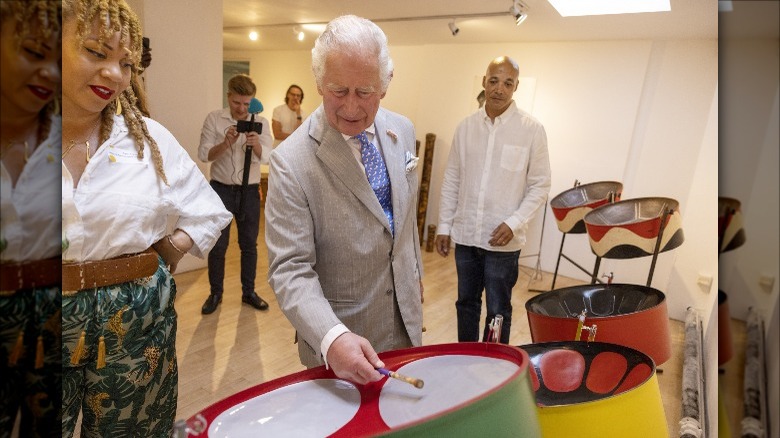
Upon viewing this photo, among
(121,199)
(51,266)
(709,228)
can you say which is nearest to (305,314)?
(121,199)

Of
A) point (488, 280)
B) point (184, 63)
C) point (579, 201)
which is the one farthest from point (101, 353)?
point (579, 201)

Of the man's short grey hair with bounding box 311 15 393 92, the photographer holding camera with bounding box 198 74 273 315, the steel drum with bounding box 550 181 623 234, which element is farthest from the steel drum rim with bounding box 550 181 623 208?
the photographer holding camera with bounding box 198 74 273 315

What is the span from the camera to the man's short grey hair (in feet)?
2.57

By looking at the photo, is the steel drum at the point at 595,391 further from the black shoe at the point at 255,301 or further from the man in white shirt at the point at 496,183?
the black shoe at the point at 255,301

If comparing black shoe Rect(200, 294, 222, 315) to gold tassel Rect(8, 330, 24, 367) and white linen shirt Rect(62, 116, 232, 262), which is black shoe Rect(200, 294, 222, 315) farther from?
gold tassel Rect(8, 330, 24, 367)

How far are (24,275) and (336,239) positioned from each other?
676 millimetres

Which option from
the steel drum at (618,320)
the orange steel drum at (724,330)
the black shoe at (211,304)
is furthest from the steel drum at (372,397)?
the black shoe at (211,304)

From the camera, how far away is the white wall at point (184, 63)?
1.04 meters

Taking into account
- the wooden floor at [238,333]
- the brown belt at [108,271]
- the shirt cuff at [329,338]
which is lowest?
the wooden floor at [238,333]

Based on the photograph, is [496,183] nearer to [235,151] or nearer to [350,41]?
[350,41]

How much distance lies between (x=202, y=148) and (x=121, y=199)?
0.39m

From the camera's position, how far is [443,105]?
1.52 metres

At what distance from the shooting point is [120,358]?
0.88 m

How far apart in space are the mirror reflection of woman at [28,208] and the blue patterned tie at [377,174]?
71 cm
